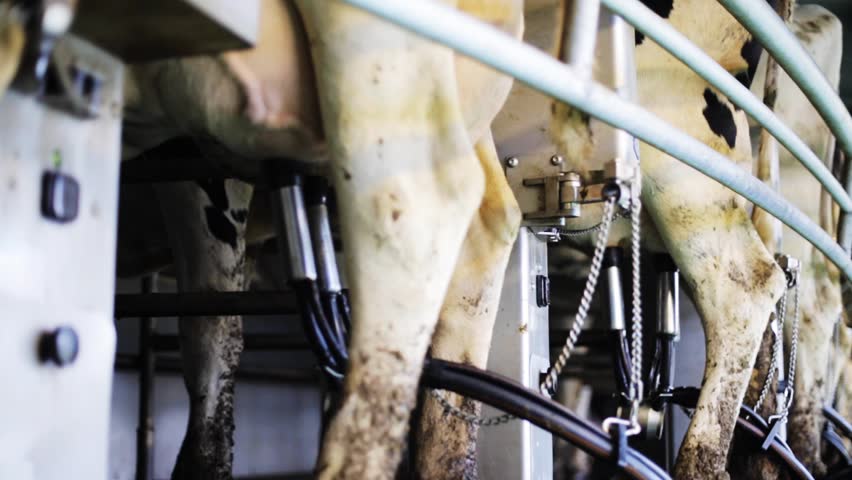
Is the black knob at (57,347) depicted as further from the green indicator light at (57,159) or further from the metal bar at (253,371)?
the metal bar at (253,371)

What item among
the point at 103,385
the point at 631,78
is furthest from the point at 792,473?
the point at 103,385

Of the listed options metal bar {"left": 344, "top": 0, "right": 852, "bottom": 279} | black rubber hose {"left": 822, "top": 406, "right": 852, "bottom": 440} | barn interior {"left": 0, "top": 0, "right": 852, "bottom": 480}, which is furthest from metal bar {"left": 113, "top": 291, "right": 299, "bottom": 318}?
black rubber hose {"left": 822, "top": 406, "right": 852, "bottom": 440}

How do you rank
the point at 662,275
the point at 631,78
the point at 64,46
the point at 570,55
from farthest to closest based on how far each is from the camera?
1. the point at 662,275
2. the point at 631,78
3. the point at 570,55
4. the point at 64,46

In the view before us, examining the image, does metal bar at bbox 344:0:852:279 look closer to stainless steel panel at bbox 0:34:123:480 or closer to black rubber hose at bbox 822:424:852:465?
stainless steel panel at bbox 0:34:123:480

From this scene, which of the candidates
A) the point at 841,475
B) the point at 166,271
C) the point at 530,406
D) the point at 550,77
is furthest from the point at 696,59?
the point at 166,271

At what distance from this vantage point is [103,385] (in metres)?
0.82

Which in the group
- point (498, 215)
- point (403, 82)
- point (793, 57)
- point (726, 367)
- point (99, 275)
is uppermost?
point (793, 57)

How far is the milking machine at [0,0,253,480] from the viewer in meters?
0.74

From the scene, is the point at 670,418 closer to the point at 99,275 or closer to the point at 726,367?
the point at 726,367

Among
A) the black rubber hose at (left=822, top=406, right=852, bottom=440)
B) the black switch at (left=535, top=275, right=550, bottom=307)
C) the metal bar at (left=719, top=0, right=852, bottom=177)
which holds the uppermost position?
the metal bar at (left=719, top=0, right=852, bottom=177)

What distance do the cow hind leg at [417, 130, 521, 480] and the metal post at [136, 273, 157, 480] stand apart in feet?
4.28

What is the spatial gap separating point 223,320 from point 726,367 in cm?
108

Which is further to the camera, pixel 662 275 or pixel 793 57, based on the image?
pixel 662 275

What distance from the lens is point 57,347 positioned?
76cm
